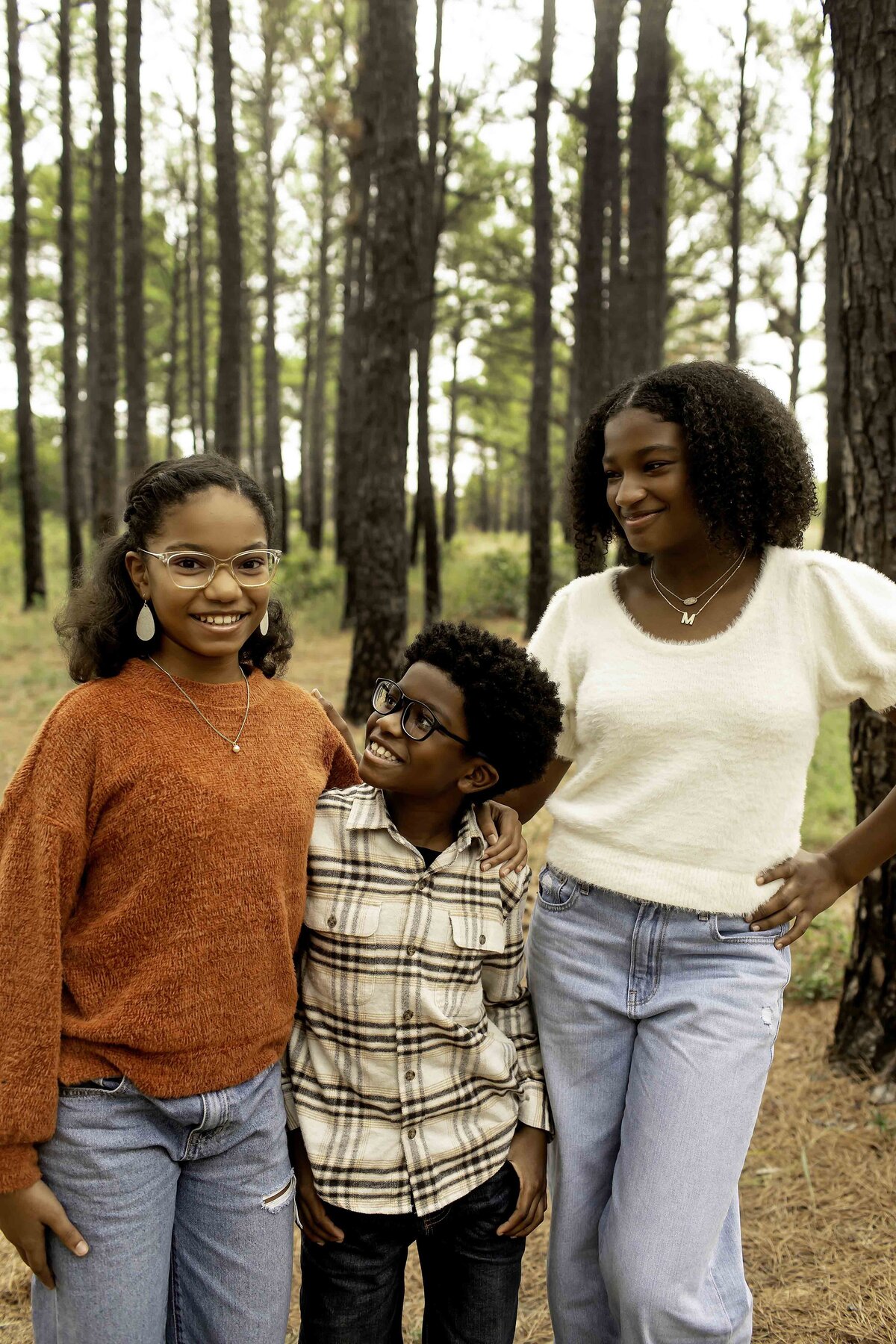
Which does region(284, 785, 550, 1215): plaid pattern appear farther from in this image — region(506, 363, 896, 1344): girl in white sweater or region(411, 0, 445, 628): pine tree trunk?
region(411, 0, 445, 628): pine tree trunk

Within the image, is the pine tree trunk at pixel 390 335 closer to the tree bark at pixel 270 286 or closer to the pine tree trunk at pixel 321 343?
the pine tree trunk at pixel 321 343

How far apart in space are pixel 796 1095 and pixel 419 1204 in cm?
235

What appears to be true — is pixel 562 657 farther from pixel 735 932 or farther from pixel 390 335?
pixel 390 335

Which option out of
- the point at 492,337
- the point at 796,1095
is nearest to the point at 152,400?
the point at 492,337

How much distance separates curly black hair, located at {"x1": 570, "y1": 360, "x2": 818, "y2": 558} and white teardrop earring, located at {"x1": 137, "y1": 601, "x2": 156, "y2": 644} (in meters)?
1.16

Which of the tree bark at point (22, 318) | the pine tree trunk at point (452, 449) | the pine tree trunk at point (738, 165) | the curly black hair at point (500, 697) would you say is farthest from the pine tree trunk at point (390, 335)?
the pine tree trunk at point (452, 449)

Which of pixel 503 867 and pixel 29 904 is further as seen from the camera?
pixel 503 867

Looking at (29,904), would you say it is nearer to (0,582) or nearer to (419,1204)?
(419,1204)

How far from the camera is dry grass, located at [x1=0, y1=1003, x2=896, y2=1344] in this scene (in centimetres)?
273

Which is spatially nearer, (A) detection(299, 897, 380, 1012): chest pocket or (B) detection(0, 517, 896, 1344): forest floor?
(A) detection(299, 897, 380, 1012): chest pocket

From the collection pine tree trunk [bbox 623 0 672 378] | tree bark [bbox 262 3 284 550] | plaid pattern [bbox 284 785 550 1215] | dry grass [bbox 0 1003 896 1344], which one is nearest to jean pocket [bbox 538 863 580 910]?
plaid pattern [bbox 284 785 550 1215]

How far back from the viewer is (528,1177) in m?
2.12

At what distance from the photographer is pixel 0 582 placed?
18.8 metres

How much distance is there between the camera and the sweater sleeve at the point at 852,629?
2.10 metres
